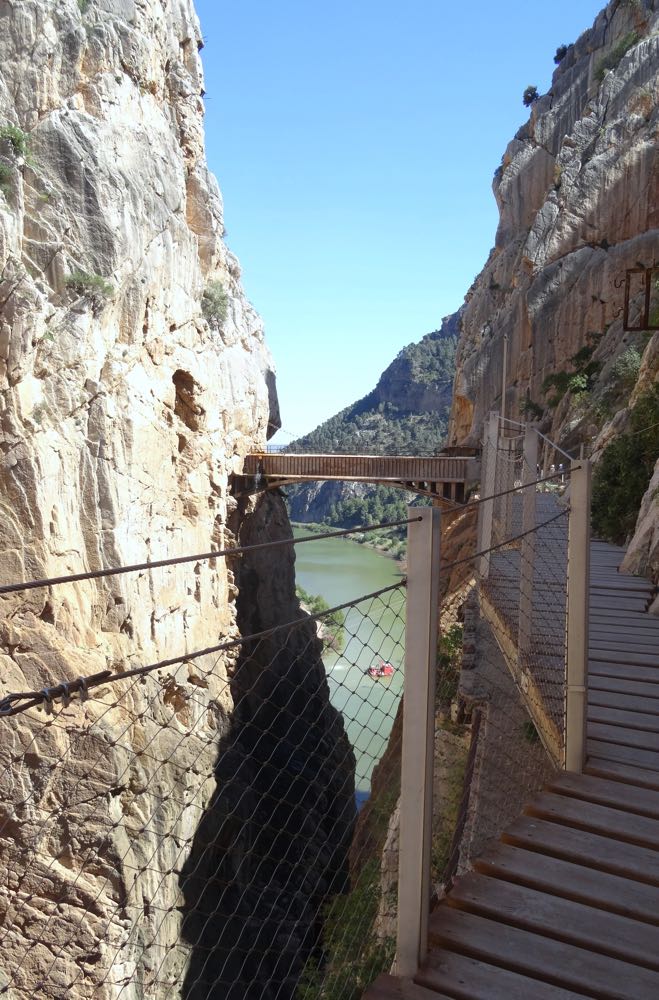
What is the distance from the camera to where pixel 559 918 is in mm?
2291

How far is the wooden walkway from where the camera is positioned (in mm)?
2059

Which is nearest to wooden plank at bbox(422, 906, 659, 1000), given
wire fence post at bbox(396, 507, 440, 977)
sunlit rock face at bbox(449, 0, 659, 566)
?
wire fence post at bbox(396, 507, 440, 977)

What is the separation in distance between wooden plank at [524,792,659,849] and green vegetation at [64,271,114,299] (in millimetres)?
11523

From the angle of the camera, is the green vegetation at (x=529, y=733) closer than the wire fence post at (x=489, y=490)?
Yes

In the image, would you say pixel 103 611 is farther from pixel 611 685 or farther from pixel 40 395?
pixel 611 685

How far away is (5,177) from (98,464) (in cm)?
467

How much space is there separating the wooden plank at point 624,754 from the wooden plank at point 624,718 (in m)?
0.22

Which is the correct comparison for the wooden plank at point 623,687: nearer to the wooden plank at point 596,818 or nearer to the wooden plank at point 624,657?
the wooden plank at point 624,657

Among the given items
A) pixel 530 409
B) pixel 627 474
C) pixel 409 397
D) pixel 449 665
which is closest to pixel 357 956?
pixel 449 665

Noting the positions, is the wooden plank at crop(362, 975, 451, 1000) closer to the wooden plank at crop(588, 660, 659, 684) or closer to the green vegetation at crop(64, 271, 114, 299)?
the wooden plank at crop(588, 660, 659, 684)

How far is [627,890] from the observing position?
2432 millimetres

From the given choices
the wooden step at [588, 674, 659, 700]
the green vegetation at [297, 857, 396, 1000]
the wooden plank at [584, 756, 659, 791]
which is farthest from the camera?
the green vegetation at [297, 857, 396, 1000]

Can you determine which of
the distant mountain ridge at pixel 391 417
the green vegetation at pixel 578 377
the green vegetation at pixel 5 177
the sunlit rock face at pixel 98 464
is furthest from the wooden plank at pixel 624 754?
the distant mountain ridge at pixel 391 417

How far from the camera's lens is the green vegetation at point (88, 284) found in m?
12.3
